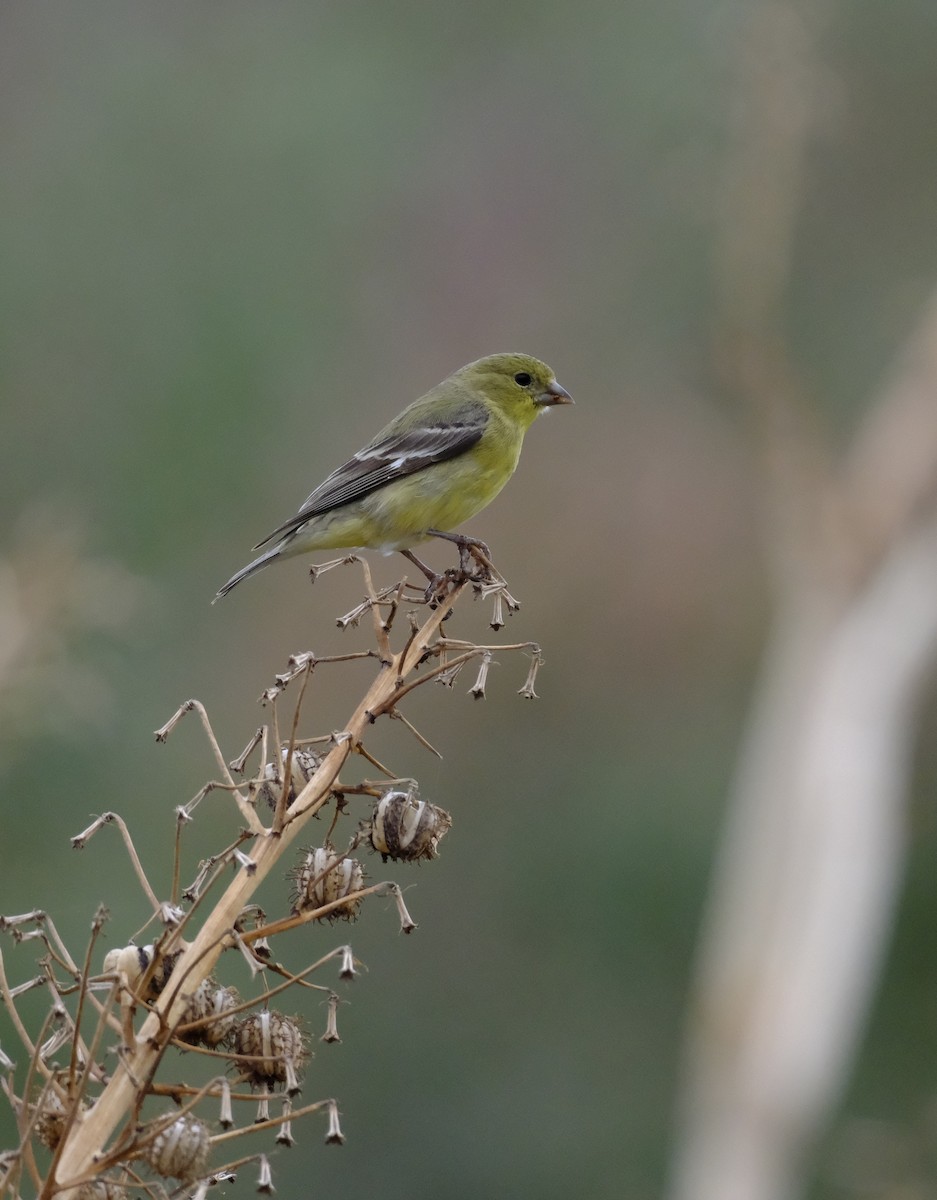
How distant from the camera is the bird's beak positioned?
5785 millimetres

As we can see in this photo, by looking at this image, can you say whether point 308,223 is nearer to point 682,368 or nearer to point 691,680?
point 682,368

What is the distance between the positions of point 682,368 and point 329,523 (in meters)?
11.5

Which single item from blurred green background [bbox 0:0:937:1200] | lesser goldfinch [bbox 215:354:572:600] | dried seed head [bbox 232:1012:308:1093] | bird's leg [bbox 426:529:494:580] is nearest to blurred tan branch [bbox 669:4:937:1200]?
blurred green background [bbox 0:0:937:1200]

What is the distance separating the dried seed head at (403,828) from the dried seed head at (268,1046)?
256 mm

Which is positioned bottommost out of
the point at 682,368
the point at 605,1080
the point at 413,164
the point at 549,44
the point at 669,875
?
the point at 605,1080

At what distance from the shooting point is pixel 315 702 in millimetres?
12375

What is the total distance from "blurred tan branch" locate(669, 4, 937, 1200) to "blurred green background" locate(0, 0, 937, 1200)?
1017 mm

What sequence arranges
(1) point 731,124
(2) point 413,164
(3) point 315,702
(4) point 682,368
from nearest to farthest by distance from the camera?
(1) point 731,124 < (3) point 315,702 < (4) point 682,368 < (2) point 413,164

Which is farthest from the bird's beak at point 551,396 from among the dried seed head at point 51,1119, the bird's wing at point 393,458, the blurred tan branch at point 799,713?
the dried seed head at point 51,1119

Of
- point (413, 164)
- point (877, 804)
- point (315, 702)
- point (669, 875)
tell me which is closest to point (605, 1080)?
point (669, 875)

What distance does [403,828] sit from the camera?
1908 millimetres

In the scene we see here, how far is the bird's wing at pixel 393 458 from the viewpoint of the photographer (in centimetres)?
496

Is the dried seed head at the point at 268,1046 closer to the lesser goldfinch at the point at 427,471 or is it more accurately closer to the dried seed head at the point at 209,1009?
the dried seed head at the point at 209,1009

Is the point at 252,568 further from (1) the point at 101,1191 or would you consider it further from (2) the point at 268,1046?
(1) the point at 101,1191
